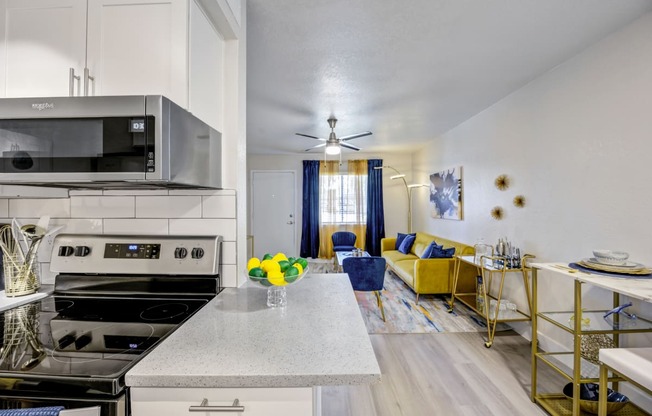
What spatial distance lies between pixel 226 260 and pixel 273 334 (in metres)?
0.55

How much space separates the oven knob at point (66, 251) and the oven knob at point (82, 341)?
585 mm

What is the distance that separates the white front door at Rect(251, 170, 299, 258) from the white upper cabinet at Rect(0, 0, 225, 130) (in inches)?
217

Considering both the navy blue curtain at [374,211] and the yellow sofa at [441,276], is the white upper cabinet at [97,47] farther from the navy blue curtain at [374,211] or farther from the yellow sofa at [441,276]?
the navy blue curtain at [374,211]

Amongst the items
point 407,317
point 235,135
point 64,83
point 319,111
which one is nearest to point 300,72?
point 319,111

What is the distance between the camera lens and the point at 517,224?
9.44ft

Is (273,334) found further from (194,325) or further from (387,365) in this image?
(387,365)

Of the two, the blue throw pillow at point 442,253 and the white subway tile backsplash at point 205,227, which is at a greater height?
the white subway tile backsplash at point 205,227

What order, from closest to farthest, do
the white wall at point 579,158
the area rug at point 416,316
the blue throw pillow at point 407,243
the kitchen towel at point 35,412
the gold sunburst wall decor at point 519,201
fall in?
the kitchen towel at point 35,412 → the white wall at point 579,158 → the gold sunburst wall decor at point 519,201 → the area rug at point 416,316 → the blue throw pillow at point 407,243

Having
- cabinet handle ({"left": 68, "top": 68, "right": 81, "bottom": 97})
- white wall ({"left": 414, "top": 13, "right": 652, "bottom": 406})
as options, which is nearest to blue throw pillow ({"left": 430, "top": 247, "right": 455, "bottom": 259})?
white wall ({"left": 414, "top": 13, "right": 652, "bottom": 406})

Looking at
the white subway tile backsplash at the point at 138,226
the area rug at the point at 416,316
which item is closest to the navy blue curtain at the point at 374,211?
the area rug at the point at 416,316

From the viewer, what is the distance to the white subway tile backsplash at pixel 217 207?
4.42ft

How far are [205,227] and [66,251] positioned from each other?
1.97ft

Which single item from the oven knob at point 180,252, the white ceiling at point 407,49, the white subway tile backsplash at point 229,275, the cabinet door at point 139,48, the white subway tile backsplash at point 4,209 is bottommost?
the white subway tile backsplash at point 229,275

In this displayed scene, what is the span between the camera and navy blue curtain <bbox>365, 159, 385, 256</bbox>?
248 inches
